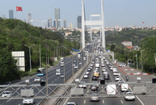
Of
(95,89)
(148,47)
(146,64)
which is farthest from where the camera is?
(148,47)

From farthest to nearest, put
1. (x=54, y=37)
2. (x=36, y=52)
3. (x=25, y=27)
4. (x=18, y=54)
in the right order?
1. (x=54, y=37)
2. (x=25, y=27)
3. (x=36, y=52)
4. (x=18, y=54)

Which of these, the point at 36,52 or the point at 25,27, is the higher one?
the point at 25,27

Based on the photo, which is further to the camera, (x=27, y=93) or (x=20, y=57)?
(x=20, y=57)

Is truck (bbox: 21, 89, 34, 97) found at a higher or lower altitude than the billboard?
lower

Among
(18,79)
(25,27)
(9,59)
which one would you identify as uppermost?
(25,27)

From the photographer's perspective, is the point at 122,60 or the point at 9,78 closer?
the point at 9,78

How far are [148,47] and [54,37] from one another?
8854 centimetres

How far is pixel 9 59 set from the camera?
46312 millimetres

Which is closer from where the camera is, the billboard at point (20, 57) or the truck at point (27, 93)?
the truck at point (27, 93)

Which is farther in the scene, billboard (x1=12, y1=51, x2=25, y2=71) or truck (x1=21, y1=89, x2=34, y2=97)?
billboard (x1=12, y1=51, x2=25, y2=71)

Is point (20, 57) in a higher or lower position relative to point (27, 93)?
higher

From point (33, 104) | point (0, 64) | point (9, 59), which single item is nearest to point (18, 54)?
point (9, 59)

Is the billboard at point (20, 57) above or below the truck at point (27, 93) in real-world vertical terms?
above

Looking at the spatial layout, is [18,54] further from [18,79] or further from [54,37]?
[54,37]
